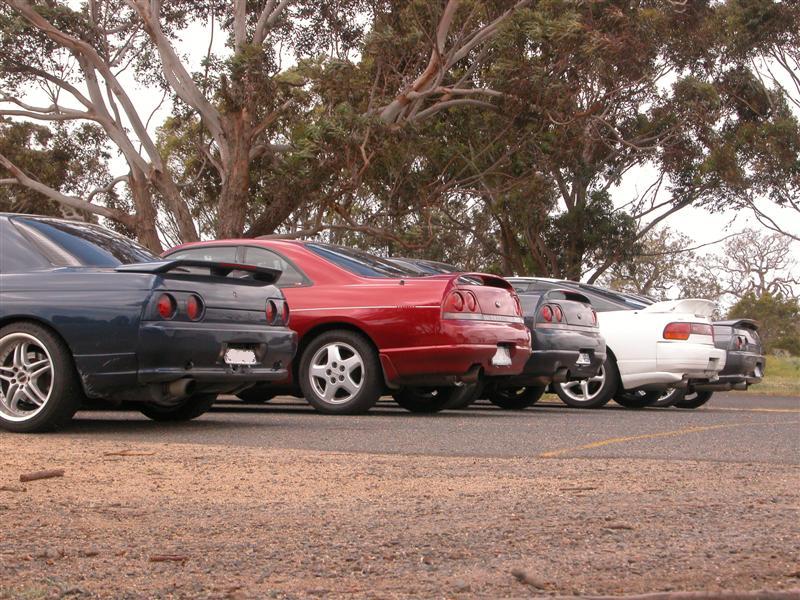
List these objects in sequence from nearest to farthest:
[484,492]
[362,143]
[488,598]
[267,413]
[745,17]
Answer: [488,598], [484,492], [267,413], [362,143], [745,17]

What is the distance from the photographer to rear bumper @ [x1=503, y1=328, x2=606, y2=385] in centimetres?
1184

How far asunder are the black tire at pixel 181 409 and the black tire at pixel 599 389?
16.0ft

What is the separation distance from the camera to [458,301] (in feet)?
33.2

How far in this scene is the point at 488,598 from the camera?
3510 millimetres

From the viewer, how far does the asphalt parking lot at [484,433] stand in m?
7.46

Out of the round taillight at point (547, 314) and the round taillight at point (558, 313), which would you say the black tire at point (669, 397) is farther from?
the round taillight at point (547, 314)

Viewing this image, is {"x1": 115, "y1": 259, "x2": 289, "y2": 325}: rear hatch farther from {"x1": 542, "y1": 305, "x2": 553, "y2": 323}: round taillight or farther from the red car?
{"x1": 542, "y1": 305, "x2": 553, "y2": 323}: round taillight

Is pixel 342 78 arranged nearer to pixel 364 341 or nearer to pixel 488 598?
pixel 364 341

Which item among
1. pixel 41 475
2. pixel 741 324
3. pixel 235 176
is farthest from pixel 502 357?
pixel 235 176

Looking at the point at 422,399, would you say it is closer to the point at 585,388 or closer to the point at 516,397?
the point at 516,397

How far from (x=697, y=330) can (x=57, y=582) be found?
10.4 m

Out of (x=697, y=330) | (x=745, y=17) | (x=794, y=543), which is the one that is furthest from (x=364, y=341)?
(x=745, y=17)

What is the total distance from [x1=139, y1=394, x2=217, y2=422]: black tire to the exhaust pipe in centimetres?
108

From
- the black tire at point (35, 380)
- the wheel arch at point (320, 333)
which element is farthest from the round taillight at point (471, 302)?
the black tire at point (35, 380)
